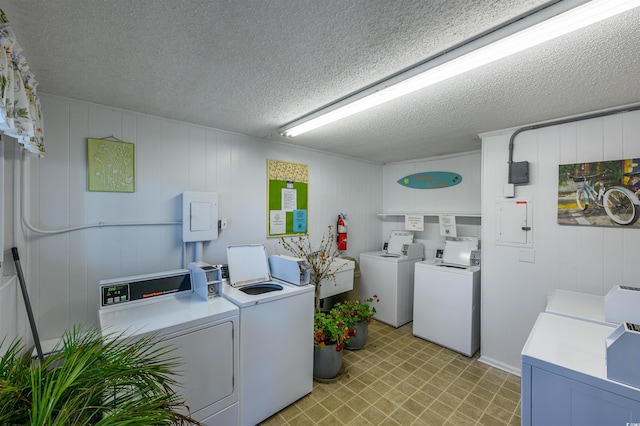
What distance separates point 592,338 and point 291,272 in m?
1.95

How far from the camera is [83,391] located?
77cm

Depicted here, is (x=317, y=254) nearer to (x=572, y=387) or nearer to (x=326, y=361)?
(x=326, y=361)

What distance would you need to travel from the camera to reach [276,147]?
10.2 feet

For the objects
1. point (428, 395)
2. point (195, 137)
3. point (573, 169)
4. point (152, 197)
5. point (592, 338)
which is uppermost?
point (195, 137)

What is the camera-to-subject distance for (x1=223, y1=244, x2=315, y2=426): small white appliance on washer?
1.91 meters

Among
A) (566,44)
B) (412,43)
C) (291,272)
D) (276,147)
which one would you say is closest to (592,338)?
A: (566,44)

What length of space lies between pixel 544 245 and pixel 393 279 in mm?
1636

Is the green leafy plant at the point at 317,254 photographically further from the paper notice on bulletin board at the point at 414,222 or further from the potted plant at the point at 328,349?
the paper notice on bulletin board at the point at 414,222

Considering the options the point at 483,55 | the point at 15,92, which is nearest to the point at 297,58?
the point at 483,55

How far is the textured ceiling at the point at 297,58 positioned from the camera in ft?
3.66

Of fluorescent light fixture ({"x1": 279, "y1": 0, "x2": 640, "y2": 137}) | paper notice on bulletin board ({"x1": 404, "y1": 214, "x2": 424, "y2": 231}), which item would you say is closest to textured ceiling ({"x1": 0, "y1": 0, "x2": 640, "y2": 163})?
fluorescent light fixture ({"x1": 279, "y1": 0, "x2": 640, "y2": 137})

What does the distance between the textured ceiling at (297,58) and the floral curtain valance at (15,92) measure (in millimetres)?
118

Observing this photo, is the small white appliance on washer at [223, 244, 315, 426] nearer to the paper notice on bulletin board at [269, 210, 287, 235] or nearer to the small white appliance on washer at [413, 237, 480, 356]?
the paper notice on bulletin board at [269, 210, 287, 235]

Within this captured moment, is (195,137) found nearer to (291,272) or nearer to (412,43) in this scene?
(291,272)
